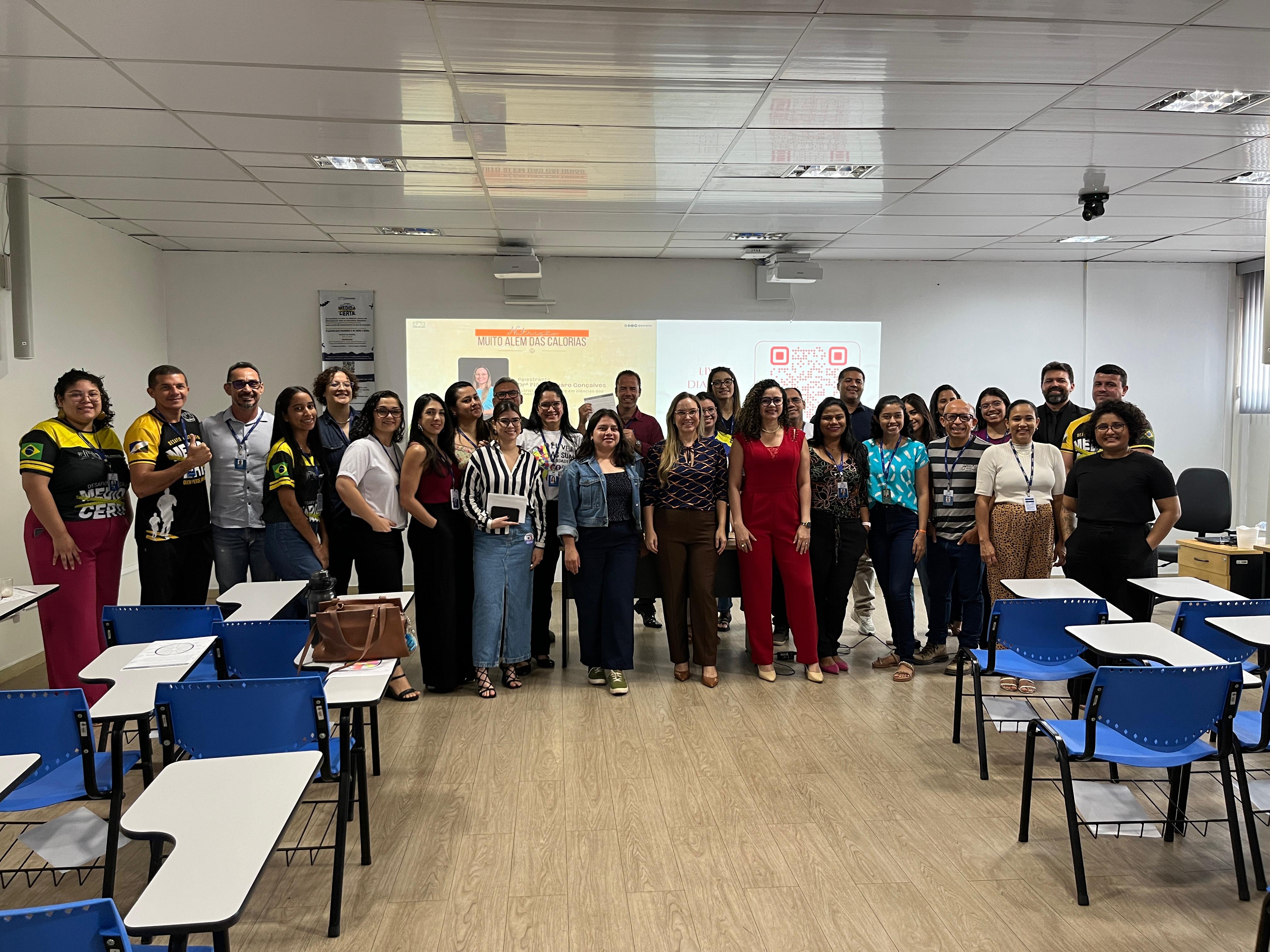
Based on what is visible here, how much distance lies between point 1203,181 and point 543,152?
4.19 metres

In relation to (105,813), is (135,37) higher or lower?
higher

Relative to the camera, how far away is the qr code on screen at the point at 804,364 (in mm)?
8133

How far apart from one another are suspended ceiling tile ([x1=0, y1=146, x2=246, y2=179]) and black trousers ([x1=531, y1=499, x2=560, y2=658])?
2.75 metres

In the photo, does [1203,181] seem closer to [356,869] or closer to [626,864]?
[626,864]

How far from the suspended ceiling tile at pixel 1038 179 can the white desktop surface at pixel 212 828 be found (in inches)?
188

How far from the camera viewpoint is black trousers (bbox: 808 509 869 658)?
507cm

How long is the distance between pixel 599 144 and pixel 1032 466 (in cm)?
302

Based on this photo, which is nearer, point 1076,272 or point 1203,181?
point 1203,181

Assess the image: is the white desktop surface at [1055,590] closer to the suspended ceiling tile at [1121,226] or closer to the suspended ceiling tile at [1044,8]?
the suspended ceiling tile at [1044,8]

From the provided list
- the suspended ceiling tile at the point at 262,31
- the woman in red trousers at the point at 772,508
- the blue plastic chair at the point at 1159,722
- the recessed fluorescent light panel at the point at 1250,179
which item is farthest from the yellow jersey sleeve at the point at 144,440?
the recessed fluorescent light panel at the point at 1250,179

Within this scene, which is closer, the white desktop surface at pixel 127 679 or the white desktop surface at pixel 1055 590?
the white desktop surface at pixel 127 679

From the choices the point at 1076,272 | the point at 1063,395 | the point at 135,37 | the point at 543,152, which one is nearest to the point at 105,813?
the point at 135,37

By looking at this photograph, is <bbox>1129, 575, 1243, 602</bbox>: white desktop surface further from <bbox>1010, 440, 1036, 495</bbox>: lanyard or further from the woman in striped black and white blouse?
the woman in striped black and white blouse

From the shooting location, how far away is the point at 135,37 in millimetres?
3053
